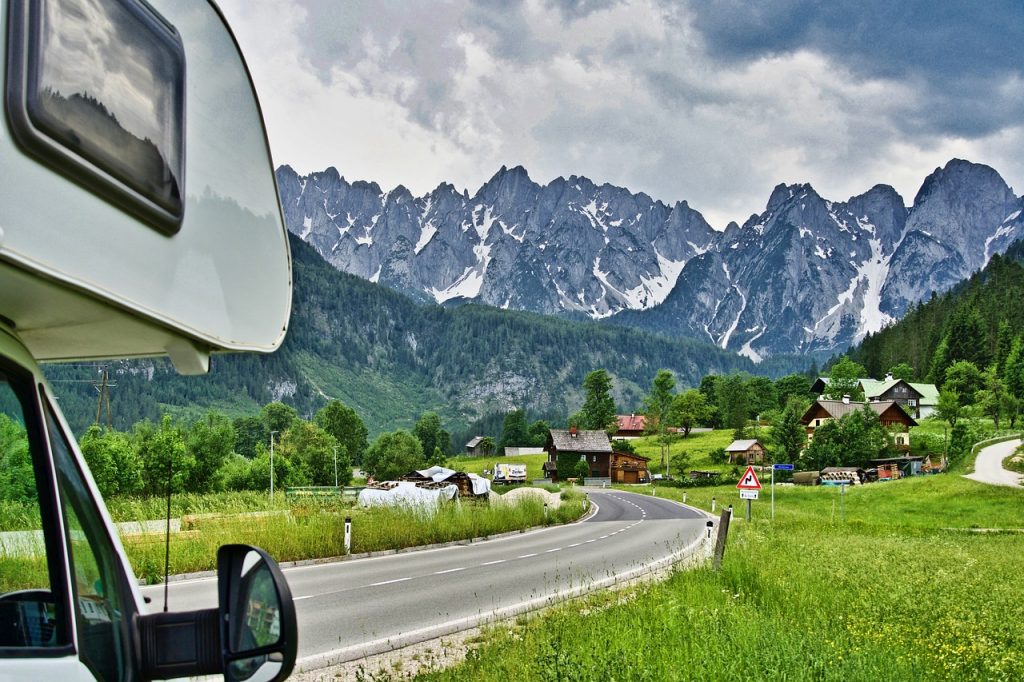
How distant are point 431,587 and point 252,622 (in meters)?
13.0

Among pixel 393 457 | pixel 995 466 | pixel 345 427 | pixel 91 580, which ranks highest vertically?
pixel 91 580

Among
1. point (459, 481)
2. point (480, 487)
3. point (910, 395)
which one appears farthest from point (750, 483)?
point (910, 395)

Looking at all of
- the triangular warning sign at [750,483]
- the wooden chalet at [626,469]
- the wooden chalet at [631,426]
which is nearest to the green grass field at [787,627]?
the triangular warning sign at [750,483]

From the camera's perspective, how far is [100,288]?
2105mm

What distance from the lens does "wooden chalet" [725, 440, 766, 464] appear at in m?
112

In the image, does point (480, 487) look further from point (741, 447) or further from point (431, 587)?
point (741, 447)

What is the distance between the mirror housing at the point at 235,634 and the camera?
2230 mm

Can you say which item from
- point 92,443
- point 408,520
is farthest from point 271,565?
point 408,520

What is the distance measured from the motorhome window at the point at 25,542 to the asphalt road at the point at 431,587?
713 centimetres

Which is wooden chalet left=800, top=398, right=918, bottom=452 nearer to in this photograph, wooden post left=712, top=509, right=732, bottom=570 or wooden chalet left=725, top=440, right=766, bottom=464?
wooden chalet left=725, top=440, right=766, bottom=464

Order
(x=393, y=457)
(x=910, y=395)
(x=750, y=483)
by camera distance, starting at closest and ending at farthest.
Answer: (x=750, y=483) → (x=393, y=457) → (x=910, y=395)

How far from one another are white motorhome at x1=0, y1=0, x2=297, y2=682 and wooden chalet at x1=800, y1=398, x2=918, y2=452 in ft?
340

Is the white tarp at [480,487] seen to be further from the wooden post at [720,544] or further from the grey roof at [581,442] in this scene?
the grey roof at [581,442]

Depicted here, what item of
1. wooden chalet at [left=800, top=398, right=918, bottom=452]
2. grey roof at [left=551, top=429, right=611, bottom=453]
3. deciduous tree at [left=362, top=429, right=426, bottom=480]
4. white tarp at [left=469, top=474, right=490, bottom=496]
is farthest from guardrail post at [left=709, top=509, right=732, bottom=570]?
deciduous tree at [left=362, top=429, right=426, bottom=480]
